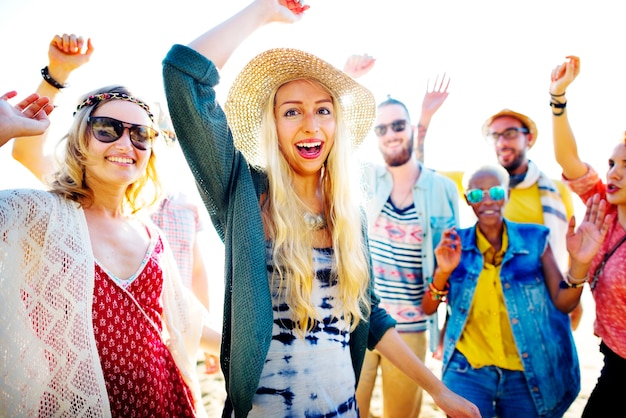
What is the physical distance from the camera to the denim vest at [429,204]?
3792 mm

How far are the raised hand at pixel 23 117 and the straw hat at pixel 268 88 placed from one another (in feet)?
2.52

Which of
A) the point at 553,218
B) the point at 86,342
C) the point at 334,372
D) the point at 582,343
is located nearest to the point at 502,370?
the point at 553,218

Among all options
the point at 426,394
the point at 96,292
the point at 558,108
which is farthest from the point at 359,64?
the point at 426,394

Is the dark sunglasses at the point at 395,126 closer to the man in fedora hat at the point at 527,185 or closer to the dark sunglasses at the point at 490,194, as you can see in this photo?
the man in fedora hat at the point at 527,185

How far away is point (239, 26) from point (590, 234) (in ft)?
7.78

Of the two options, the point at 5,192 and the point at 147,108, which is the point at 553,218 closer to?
the point at 147,108

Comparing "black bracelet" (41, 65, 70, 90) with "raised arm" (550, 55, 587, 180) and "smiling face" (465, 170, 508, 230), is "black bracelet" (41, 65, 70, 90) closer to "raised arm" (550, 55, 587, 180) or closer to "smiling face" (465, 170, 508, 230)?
"smiling face" (465, 170, 508, 230)

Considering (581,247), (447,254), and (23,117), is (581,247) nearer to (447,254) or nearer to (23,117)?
(447,254)

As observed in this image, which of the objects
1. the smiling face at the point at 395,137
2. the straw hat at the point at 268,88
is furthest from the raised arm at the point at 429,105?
the straw hat at the point at 268,88

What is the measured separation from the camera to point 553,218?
3617 millimetres

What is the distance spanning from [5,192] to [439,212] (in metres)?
3.17

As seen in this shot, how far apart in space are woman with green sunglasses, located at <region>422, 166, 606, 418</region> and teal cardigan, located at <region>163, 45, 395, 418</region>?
1.69m

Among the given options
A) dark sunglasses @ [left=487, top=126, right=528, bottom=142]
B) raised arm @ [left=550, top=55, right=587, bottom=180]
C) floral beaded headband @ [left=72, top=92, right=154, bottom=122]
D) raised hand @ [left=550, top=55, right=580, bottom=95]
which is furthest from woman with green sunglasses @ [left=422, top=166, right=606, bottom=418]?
floral beaded headband @ [left=72, top=92, right=154, bottom=122]

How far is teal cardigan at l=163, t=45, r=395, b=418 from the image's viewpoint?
1.58 metres
